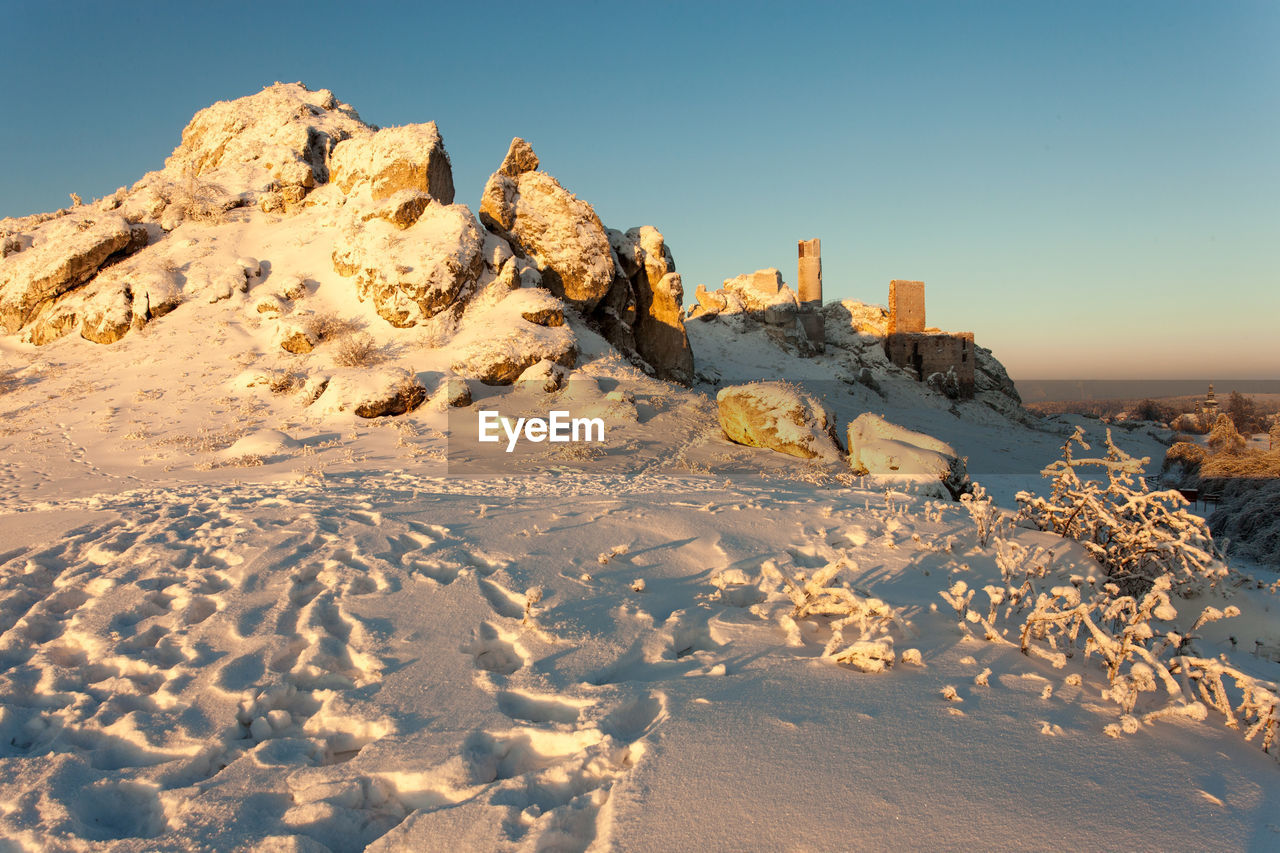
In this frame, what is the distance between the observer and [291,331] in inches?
495

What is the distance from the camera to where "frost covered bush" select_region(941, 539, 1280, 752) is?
2.38m

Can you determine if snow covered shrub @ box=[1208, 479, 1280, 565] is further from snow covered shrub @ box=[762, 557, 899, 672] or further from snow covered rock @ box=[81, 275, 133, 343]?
snow covered rock @ box=[81, 275, 133, 343]

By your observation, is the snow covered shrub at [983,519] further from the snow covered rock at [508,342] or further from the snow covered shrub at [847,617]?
the snow covered rock at [508,342]

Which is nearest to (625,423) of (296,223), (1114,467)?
(1114,467)

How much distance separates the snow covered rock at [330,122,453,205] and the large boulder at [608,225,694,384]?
232 inches

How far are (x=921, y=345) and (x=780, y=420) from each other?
70.6 feet

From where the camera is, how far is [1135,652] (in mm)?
2652

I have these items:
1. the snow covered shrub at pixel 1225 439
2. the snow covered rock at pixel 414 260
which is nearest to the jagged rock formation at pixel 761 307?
the snow covered shrub at pixel 1225 439

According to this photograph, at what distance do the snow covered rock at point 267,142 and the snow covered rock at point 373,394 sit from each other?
10414 mm

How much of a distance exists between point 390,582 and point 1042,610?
3.42 metres

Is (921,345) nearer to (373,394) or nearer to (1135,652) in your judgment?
(373,394)

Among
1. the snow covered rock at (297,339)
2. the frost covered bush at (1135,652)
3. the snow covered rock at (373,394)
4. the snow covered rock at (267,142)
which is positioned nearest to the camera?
the frost covered bush at (1135,652)

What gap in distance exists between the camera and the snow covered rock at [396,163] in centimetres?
1573

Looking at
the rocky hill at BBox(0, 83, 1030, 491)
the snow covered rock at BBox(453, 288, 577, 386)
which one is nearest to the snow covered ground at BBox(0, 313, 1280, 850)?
the rocky hill at BBox(0, 83, 1030, 491)
